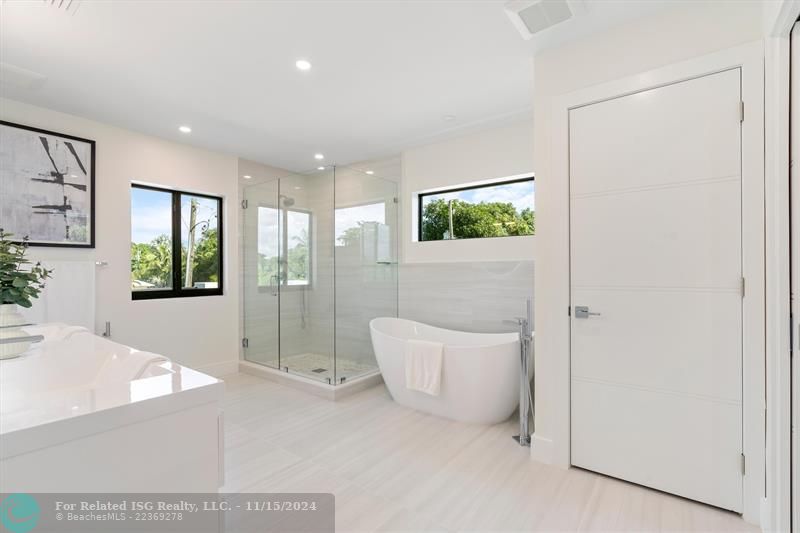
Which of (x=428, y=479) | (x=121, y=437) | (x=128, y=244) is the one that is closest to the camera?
(x=121, y=437)

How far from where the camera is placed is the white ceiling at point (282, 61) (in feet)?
6.34

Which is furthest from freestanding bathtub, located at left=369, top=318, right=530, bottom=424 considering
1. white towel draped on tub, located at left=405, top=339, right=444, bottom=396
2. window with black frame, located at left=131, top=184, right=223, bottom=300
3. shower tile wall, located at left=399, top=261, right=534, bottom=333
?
window with black frame, located at left=131, top=184, right=223, bottom=300

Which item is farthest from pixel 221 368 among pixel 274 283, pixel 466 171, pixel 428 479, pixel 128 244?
pixel 466 171

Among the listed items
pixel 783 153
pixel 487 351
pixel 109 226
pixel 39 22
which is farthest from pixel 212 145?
pixel 783 153

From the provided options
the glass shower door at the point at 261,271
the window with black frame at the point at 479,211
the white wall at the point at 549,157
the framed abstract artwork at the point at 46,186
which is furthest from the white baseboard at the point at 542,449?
the framed abstract artwork at the point at 46,186

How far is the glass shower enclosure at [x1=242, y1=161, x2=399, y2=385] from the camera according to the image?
12.6 feet

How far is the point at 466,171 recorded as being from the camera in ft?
12.1

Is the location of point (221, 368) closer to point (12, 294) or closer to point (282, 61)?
point (12, 294)

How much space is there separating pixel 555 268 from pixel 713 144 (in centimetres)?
94

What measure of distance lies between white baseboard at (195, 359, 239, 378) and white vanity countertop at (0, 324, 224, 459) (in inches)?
87.3

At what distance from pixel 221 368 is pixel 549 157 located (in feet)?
12.8

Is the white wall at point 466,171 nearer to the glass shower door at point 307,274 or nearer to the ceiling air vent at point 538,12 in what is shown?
the glass shower door at point 307,274

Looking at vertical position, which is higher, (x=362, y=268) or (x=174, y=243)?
(x=174, y=243)

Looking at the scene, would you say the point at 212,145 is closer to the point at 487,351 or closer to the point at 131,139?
the point at 131,139
